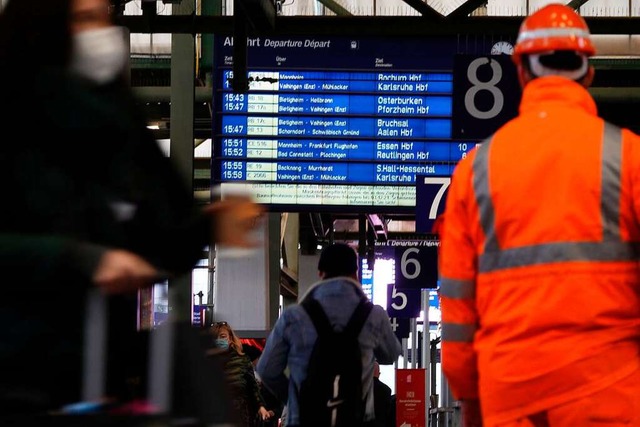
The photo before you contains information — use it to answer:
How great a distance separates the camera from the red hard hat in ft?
15.1

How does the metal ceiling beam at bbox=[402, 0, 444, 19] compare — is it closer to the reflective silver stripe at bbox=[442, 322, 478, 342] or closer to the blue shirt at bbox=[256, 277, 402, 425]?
the blue shirt at bbox=[256, 277, 402, 425]

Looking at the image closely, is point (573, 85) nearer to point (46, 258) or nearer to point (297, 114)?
point (46, 258)

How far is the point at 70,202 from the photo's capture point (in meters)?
2.82

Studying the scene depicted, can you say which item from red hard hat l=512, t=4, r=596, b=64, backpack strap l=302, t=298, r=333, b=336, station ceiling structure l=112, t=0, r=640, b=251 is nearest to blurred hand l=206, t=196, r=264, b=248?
red hard hat l=512, t=4, r=596, b=64

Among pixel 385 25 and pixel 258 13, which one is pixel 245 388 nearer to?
pixel 385 25

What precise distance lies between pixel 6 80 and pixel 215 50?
1059cm

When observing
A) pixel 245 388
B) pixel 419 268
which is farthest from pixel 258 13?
pixel 419 268

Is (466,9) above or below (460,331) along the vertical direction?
above

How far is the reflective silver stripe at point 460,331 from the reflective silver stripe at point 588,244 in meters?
0.17

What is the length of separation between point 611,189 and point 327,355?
3.91 meters

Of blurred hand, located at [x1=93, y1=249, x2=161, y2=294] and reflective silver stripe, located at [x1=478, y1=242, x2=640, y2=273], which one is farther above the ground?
reflective silver stripe, located at [x1=478, y1=242, x2=640, y2=273]

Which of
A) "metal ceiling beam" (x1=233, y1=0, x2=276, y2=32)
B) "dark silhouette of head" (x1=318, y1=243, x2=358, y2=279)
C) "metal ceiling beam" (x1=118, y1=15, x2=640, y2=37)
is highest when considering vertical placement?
"metal ceiling beam" (x1=118, y1=15, x2=640, y2=37)

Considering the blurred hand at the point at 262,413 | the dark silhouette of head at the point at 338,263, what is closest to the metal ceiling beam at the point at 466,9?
the dark silhouette of head at the point at 338,263

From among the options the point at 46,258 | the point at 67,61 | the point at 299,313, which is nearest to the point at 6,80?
the point at 67,61
